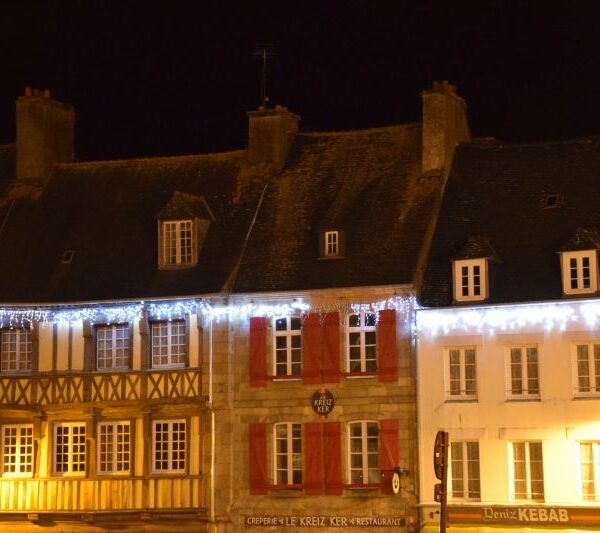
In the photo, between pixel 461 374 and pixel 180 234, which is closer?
pixel 461 374

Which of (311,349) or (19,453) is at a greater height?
(311,349)

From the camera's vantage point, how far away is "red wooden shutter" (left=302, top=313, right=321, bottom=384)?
33562mm

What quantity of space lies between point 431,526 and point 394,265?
5339mm

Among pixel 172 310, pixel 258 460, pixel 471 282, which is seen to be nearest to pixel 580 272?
pixel 471 282

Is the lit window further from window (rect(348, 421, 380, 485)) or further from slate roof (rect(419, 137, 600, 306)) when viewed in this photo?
window (rect(348, 421, 380, 485))

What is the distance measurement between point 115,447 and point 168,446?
3.97ft

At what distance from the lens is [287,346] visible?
1341 inches

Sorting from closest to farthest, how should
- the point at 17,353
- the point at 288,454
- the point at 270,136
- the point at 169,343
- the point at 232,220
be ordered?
the point at 288,454 → the point at 169,343 → the point at 17,353 → the point at 232,220 → the point at 270,136

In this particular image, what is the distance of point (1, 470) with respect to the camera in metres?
35.3

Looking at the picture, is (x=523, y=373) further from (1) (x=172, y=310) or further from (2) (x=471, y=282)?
(1) (x=172, y=310)

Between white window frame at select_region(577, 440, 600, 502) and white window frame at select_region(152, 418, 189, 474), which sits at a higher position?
white window frame at select_region(152, 418, 189, 474)

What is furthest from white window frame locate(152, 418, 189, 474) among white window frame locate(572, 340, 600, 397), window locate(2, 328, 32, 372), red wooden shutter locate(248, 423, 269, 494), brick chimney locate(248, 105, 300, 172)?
white window frame locate(572, 340, 600, 397)

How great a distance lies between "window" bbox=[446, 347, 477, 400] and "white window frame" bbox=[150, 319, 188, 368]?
18.6ft

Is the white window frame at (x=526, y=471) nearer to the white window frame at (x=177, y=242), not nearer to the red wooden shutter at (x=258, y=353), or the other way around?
the red wooden shutter at (x=258, y=353)
